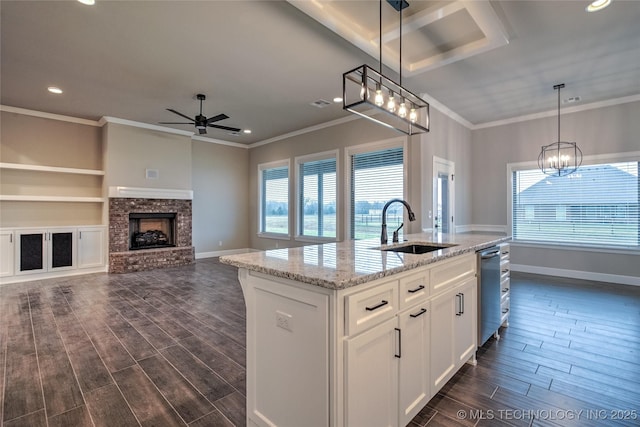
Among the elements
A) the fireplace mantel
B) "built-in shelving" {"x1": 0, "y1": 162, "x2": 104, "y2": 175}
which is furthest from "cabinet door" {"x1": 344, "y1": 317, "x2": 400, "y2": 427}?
"built-in shelving" {"x1": 0, "y1": 162, "x2": 104, "y2": 175}

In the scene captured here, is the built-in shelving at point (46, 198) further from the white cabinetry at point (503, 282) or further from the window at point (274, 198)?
the white cabinetry at point (503, 282)

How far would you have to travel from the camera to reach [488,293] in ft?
8.79

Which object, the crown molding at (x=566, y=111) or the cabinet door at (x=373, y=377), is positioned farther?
the crown molding at (x=566, y=111)

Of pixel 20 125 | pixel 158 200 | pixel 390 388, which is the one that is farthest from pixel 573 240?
pixel 20 125

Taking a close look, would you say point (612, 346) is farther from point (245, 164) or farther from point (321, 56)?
point (245, 164)

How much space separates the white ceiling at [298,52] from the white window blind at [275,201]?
249 centimetres

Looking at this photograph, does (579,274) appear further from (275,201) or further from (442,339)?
(275,201)

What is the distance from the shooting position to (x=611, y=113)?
510 cm

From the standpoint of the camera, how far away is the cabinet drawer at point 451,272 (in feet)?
6.40

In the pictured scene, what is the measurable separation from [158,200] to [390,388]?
21.3 ft

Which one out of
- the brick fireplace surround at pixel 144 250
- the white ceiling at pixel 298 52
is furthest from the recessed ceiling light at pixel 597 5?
the brick fireplace surround at pixel 144 250

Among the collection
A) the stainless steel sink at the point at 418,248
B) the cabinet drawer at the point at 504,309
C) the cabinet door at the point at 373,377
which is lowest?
the cabinet drawer at the point at 504,309

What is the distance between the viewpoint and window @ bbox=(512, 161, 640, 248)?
5.05 m

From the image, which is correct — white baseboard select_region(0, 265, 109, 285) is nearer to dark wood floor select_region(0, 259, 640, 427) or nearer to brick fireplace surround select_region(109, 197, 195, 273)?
brick fireplace surround select_region(109, 197, 195, 273)
